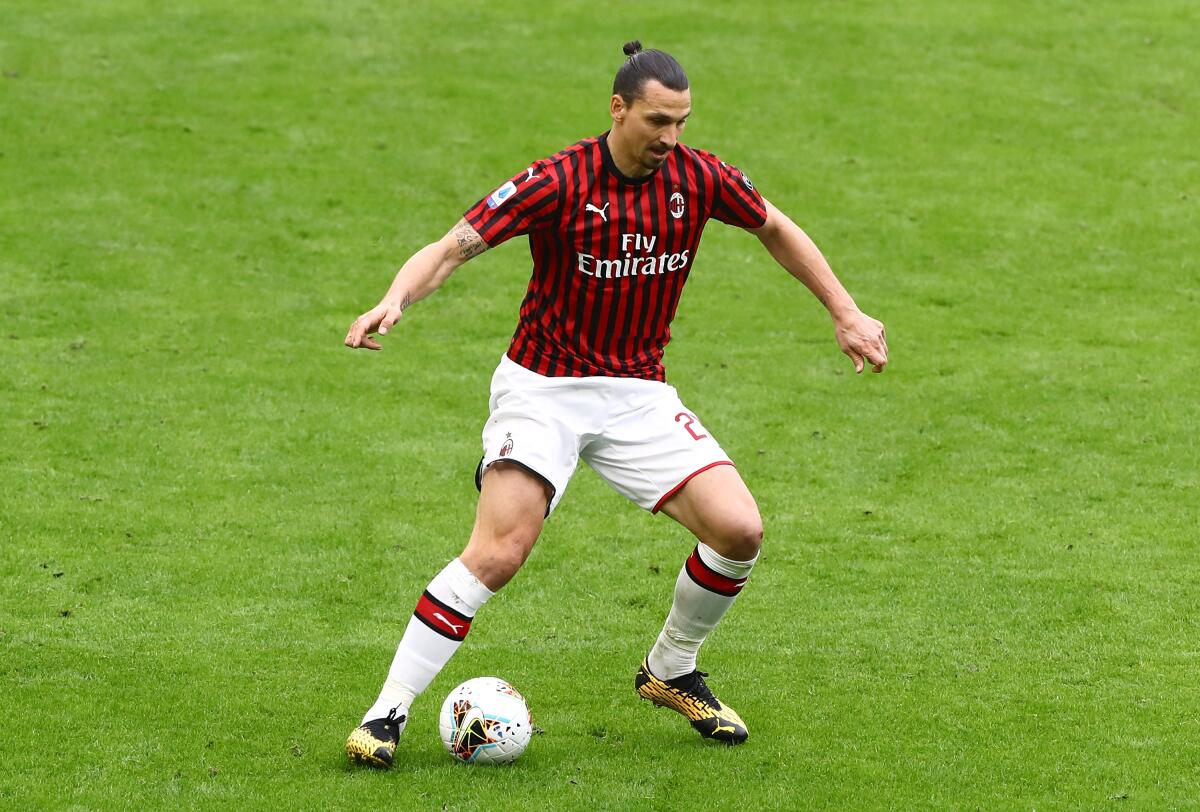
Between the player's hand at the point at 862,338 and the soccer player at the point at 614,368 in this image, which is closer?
the soccer player at the point at 614,368

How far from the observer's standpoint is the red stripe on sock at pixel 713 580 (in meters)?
6.53

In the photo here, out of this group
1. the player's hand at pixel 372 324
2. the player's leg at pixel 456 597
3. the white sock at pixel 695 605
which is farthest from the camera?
the white sock at pixel 695 605

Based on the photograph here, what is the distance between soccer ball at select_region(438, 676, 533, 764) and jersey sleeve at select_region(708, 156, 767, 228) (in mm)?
2226

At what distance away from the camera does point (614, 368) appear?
6617 millimetres

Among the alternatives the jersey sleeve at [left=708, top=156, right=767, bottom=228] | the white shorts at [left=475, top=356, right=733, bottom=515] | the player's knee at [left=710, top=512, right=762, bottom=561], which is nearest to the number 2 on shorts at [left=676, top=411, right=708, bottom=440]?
the white shorts at [left=475, top=356, right=733, bottom=515]

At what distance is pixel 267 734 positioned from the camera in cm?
650

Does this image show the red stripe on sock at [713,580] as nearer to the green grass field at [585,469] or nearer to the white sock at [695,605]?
the white sock at [695,605]

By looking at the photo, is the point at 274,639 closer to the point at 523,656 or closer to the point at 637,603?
the point at 523,656

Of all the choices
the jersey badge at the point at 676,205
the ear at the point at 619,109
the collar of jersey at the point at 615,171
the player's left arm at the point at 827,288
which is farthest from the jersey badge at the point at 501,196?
the player's left arm at the point at 827,288

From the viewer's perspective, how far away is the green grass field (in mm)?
6586

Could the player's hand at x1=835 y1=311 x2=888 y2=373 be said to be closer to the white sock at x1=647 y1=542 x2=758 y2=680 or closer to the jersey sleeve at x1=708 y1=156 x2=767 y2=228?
the jersey sleeve at x1=708 y1=156 x2=767 y2=228

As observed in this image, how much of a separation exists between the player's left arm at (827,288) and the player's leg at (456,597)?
1.56m

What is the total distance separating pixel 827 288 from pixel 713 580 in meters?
1.40

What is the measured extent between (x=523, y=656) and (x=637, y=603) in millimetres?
986
